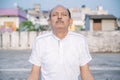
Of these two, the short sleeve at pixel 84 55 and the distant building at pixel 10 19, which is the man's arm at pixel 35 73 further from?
the distant building at pixel 10 19

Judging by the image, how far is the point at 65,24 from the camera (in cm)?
207

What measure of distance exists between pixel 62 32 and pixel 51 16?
0.16m

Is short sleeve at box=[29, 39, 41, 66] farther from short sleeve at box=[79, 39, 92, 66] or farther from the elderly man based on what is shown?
short sleeve at box=[79, 39, 92, 66]

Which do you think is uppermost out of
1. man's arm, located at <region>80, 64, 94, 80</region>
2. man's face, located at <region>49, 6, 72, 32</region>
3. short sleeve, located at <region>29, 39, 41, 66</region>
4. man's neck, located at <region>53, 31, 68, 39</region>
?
man's face, located at <region>49, 6, 72, 32</region>

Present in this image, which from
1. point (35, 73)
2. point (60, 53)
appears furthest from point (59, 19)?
point (35, 73)

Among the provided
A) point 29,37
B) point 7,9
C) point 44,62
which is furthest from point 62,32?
point 7,9

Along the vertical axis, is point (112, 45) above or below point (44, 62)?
below

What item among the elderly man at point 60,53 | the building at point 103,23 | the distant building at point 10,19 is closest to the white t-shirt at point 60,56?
the elderly man at point 60,53

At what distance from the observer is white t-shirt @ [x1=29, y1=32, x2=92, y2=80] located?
6.72ft

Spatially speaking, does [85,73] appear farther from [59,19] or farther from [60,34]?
[59,19]

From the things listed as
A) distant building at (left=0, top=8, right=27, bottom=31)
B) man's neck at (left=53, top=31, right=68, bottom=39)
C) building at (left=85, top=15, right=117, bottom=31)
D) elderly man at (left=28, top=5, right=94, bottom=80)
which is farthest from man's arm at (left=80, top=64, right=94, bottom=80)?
distant building at (left=0, top=8, right=27, bottom=31)

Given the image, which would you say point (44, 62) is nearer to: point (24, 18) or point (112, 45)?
point (112, 45)

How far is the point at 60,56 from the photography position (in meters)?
2.04

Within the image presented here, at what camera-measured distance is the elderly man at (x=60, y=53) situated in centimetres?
205
